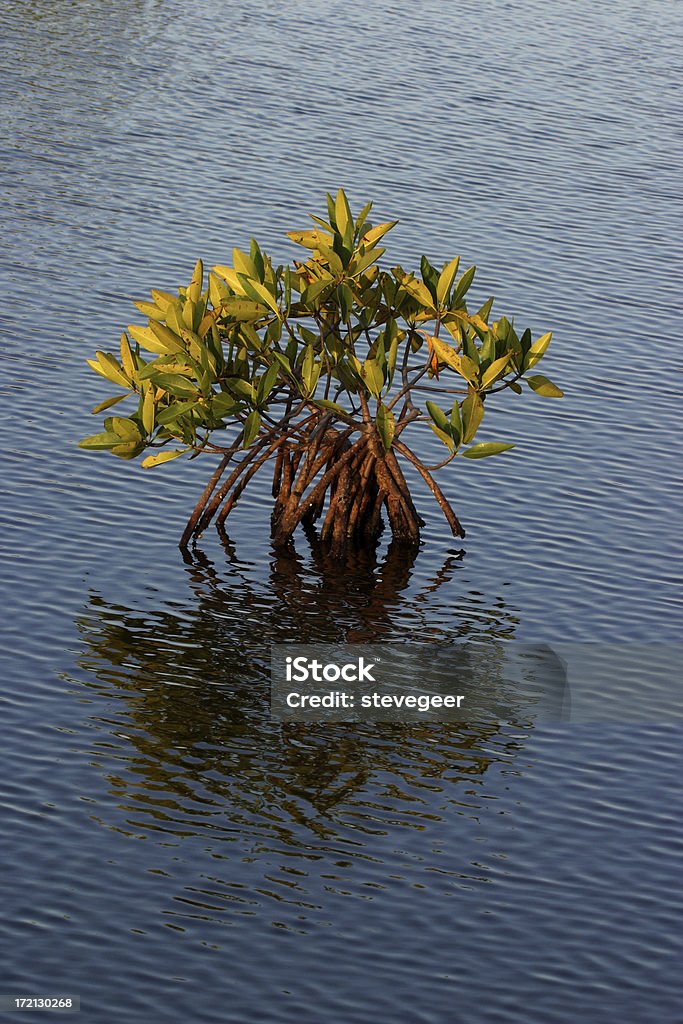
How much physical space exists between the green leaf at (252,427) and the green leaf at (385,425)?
1.58m

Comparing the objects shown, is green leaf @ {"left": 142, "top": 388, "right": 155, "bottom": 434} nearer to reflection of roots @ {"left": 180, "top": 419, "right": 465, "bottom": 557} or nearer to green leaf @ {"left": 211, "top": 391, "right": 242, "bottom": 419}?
green leaf @ {"left": 211, "top": 391, "right": 242, "bottom": 419}

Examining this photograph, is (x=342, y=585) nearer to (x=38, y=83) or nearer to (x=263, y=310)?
(x=263, y=310)

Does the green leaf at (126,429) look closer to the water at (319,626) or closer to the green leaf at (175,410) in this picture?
the green leaf at (175,410)

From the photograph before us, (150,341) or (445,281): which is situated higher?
(445,281)

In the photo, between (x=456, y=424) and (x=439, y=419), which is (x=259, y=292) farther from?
(x=456, y=424)

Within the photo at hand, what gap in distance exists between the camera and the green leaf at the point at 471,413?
24.0m

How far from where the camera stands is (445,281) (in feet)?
79.9

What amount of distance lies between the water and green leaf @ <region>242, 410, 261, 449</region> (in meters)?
1.79

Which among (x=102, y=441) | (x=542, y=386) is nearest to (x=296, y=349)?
(x=102, y=441)

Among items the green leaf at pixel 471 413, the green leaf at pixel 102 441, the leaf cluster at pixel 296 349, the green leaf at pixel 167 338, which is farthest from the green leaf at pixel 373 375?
the green leaf at pixel 102 441

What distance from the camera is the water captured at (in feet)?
52.7

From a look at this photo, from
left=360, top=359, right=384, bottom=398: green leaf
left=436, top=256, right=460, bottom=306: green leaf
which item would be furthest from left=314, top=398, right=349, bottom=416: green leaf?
left=436, top=256, right=460, bottom=306: green leaf

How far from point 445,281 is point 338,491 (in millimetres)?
3188

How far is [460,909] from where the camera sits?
16.9 m
